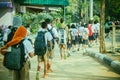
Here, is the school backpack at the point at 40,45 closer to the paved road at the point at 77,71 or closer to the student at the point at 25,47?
the paved road at the point at 77,71

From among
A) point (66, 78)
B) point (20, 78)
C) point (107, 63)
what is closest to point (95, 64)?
point (107, 63)

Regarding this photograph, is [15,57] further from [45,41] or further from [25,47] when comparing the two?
[45,41]

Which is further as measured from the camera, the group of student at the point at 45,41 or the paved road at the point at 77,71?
the paved road at the point at 77,71

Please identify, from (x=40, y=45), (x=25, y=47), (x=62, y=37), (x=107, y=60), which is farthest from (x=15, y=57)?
(x=62, y=37)

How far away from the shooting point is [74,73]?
49.3 feet

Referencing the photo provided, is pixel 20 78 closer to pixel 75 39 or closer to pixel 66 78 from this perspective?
pixel 66 78

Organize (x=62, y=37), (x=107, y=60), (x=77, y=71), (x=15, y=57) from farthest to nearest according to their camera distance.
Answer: (x=62, y=37), (x=107, y=60), (x=77, y=71), (x=15, y=57)

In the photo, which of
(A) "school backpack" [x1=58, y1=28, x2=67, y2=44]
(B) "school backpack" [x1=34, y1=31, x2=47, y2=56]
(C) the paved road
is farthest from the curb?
(B) "school backpack" [x1=34, y1=31, x2=47, y2=56]

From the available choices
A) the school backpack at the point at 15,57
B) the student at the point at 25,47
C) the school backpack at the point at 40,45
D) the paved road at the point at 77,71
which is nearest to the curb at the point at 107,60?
the paved road at the point at 77,71

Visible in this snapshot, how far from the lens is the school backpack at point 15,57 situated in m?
9.03

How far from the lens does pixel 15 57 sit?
9031 mm

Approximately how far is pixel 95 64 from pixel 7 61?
9.37 m

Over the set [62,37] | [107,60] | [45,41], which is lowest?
[107,60]

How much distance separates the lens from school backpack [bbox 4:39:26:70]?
9.03 m
